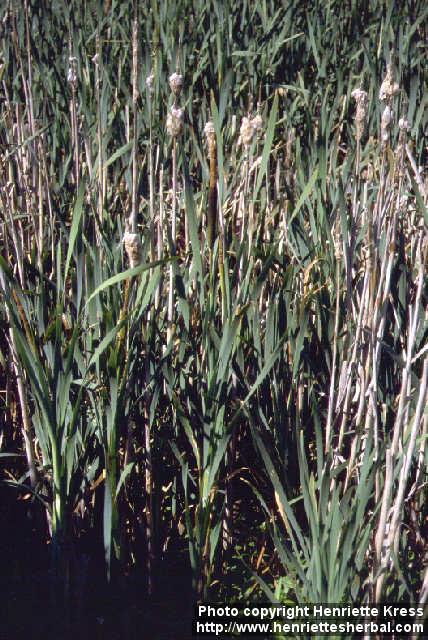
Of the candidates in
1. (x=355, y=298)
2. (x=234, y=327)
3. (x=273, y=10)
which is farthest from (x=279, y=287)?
(x=273, y=10)

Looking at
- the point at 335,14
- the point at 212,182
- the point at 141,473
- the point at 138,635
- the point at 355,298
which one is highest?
the point at 335,14

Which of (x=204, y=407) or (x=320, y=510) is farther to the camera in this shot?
(x=204, y=407)

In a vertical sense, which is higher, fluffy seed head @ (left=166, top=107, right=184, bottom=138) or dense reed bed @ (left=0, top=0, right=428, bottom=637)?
fluffy seed head @ (left=166, top=107, right=184, bottom=138)

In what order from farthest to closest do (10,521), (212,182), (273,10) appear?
(273,10) < (10,521) < (212,182)

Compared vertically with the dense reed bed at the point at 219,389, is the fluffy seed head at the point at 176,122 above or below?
above

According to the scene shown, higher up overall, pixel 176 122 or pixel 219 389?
pixel 176 122

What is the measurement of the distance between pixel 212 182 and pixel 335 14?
8.82 feet

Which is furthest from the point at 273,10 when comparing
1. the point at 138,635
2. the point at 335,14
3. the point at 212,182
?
the point at 138,635

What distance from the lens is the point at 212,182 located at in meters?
1.56

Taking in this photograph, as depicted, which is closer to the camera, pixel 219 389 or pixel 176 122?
pixel 176 122

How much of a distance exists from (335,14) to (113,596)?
311 cm

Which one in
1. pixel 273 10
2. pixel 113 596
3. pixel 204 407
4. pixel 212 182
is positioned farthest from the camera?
pixel 273 10

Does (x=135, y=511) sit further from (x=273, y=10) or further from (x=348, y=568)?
(x=273, y=10)

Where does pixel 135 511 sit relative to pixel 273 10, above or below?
below
